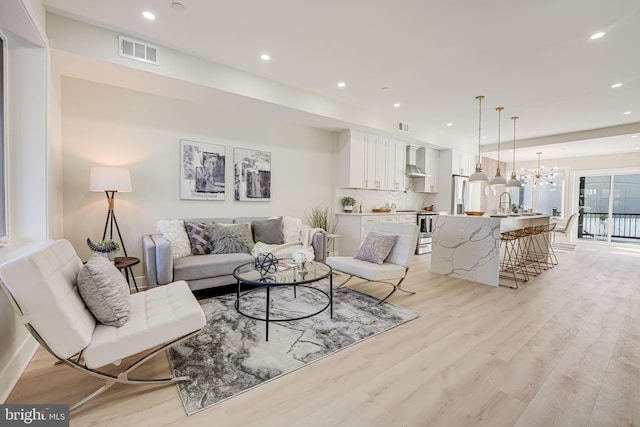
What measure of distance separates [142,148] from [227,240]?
165 centimetres

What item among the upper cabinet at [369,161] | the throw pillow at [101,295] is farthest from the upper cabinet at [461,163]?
the throw pillow at [101,295]

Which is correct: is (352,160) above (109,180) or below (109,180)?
above

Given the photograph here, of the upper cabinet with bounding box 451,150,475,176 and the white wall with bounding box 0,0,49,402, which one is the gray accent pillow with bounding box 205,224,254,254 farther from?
the upper cabinet with bounding box 451,150,475,176

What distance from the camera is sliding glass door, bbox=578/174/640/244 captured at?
25.7 feet

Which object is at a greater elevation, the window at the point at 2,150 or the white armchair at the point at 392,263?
the window at the point at 2,150

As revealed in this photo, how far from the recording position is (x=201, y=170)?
13.6ft

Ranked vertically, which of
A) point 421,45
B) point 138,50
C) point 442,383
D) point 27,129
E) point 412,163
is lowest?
point 442,383

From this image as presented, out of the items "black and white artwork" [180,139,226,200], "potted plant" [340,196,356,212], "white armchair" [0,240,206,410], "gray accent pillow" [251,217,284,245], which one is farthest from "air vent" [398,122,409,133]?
"white armchair" [0,240,206,410]

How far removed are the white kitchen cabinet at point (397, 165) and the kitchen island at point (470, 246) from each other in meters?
1.79

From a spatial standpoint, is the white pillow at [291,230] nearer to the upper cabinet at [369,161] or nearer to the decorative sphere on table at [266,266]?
the decorative sphere on table at [266,266]

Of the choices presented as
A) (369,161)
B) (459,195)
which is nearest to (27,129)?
(369,161)

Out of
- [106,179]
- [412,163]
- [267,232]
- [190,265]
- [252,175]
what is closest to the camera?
[106,179]

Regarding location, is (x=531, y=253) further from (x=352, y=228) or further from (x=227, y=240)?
(x=227, y=240)

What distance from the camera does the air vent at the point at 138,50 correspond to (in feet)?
9.48
